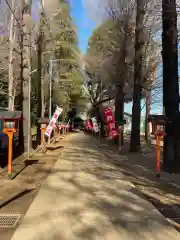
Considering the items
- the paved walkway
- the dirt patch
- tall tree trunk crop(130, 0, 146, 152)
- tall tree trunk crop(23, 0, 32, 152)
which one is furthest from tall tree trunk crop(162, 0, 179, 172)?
tall tree trunk crop(130, 0, 146, 152)

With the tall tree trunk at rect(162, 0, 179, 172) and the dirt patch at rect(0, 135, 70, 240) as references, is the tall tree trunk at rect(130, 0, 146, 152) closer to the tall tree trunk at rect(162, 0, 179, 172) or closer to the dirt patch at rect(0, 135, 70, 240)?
the tall tree trunk at rect(162, 0, 179, 172)

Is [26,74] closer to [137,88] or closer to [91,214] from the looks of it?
[137,88]

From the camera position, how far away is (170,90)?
42.8ft

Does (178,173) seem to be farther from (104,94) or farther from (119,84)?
(104,94)

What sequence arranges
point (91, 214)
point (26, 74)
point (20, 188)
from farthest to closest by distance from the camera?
1. point (26, 74)
2. point (20, 188)
3. point (91, 214)

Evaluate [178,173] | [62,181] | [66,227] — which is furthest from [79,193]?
[178,173]

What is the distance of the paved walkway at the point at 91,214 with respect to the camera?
18.0 feet

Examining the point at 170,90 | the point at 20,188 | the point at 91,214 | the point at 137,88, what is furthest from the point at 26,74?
the point at 91,214

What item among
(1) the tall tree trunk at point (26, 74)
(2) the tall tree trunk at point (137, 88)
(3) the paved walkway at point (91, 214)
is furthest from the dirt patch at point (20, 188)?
(2) the tall tree trunk at point (137, 88)

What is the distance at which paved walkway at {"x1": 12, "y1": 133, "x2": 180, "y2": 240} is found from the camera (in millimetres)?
5496

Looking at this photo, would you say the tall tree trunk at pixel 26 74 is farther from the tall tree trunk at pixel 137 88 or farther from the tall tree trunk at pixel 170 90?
the tall tree trunk at pixel 170 90

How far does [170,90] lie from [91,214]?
24.3 feet

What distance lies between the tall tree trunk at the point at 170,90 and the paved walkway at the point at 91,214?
130 inches

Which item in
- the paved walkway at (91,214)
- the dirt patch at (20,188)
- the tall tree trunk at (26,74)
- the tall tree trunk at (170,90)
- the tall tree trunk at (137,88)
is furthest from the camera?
the tall tree trunk at (137,88)
